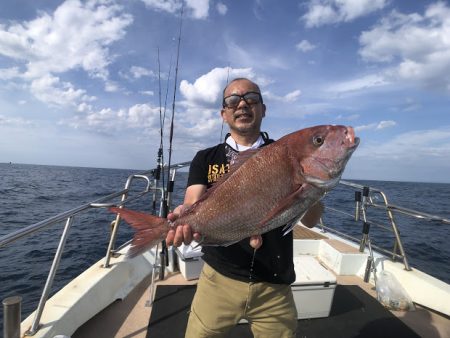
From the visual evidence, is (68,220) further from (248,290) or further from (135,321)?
(248,290)

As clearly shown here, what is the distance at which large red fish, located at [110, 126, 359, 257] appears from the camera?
75.2 inches

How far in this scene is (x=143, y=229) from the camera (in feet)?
6.98

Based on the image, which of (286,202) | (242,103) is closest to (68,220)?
(242,103)

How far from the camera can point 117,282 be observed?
4.68 m

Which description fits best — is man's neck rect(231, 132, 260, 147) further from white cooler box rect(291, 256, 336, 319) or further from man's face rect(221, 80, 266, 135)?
white cooler box rect(291, 256, 336, 319)

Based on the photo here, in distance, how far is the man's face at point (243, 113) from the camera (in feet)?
8.57

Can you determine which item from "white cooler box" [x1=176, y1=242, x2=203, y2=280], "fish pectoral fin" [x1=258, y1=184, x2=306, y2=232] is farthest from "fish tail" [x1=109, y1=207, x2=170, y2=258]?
"white cooler box" [x1=176, y1=242, x2=203, y2=280]

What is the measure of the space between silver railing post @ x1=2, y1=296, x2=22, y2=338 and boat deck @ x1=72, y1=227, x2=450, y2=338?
1639mm

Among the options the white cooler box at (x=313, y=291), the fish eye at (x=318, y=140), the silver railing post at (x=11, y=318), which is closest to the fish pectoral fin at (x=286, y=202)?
the fish eye at (x=318, y=140)

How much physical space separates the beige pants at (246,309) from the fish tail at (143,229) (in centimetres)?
66

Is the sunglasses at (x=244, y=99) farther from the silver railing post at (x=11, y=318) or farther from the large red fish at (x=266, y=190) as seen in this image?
the silver railing post at (x=11, y=318)

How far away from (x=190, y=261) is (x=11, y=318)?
3.28 m

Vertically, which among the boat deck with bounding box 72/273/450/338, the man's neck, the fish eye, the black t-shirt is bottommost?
the boat deck with bounding box 72/273/450/338

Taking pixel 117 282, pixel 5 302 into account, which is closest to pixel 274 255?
Answer: pixel 5 302
